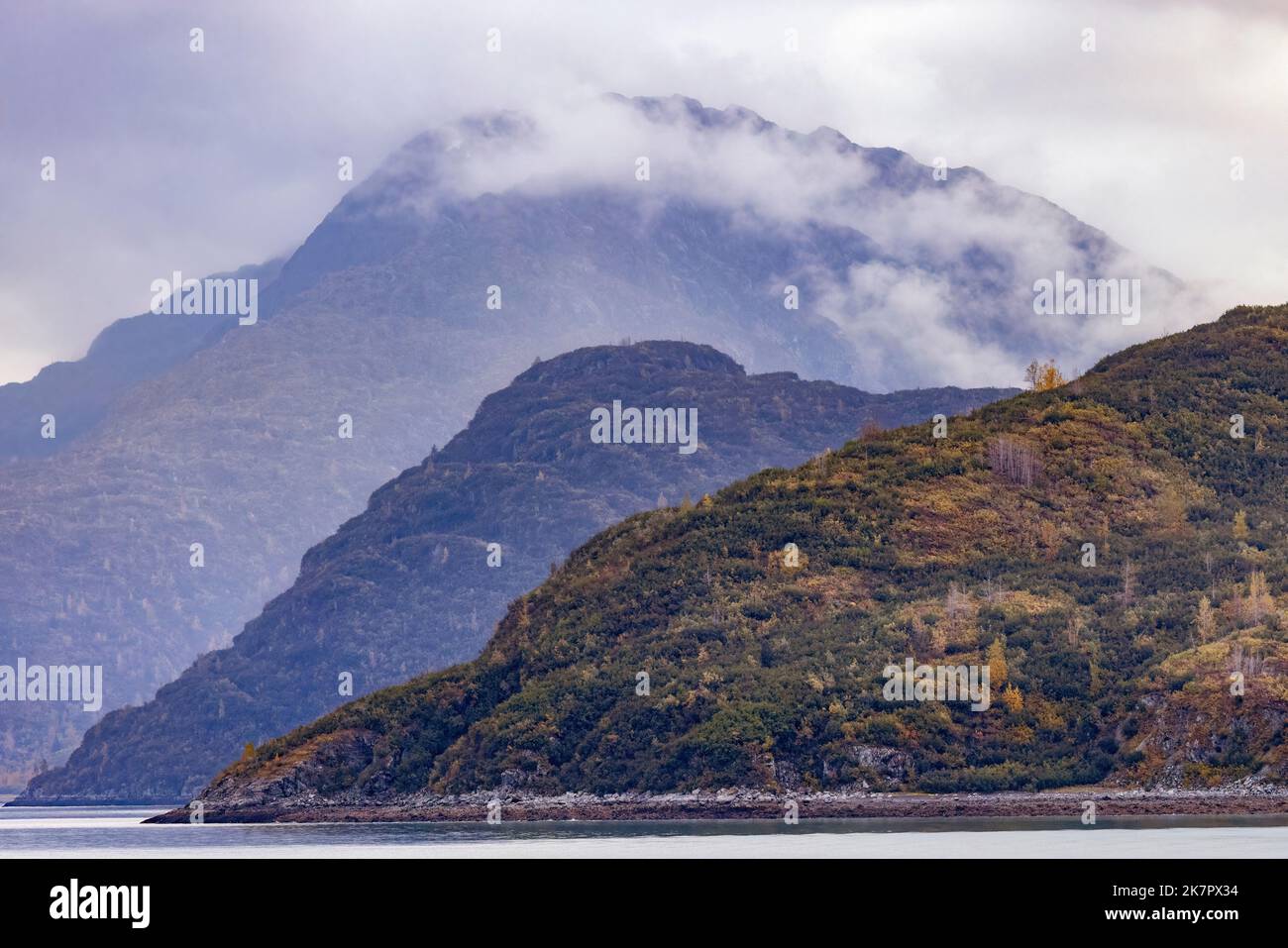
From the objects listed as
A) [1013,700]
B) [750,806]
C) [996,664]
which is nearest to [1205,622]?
[996,664]

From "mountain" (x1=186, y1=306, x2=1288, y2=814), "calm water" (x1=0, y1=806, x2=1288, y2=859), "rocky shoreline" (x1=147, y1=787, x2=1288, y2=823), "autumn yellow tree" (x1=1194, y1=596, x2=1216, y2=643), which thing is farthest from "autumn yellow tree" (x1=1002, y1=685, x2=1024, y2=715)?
"calm water" (x1=0, y1=806, x2=1288, y2=859)

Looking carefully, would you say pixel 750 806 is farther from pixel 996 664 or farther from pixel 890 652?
pixel 996 664

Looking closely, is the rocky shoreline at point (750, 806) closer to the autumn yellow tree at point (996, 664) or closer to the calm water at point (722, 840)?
the calm water at point (722, 840)

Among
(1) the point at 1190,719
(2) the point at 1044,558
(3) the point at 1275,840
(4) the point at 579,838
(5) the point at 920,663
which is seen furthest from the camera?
(2) the point at 1044,558

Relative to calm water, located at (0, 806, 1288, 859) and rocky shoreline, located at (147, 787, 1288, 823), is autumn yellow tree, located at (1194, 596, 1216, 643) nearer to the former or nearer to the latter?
rocky shoreline, located at (147, 787, 1288, 823)

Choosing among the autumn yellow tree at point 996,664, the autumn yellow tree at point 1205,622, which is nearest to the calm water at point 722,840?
the autumn yellow tree at point 996,664
